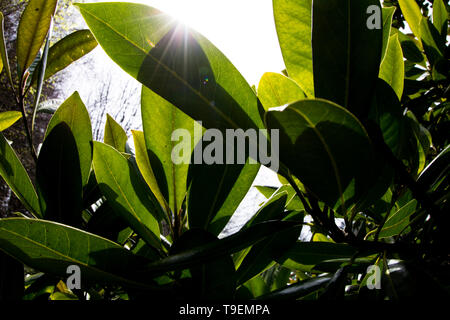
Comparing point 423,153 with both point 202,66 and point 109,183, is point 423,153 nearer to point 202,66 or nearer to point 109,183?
point 202,66

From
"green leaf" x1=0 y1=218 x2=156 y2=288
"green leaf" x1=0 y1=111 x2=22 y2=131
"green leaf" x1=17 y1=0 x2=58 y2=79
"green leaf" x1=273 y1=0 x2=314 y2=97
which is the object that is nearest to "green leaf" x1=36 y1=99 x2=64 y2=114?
"green leaf" x1=0 y1=111 x2=22 y2=131

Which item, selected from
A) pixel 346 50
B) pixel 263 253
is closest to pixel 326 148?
pixel 346 50

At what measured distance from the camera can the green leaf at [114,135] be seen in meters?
0.65

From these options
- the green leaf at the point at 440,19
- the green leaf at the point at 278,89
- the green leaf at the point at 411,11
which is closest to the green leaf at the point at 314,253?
the green leaf at the point at 278,89

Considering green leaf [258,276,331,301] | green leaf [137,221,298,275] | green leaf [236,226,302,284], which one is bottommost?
green leaf [258,276,331,301]

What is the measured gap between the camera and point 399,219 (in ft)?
1.54

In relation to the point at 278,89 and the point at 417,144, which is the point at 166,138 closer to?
the point at 278,89

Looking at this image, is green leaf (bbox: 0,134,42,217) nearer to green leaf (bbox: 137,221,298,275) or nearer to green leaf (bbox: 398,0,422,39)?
green leaf (bbox: 137,221,298,275)

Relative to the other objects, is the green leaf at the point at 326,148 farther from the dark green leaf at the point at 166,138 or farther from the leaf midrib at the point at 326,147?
the dark green leaf at the point at 166,138

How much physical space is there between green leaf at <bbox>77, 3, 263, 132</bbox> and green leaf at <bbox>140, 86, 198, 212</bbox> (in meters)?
0.07

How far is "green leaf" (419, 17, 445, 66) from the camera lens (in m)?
0.97

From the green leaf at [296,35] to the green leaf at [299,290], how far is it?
0.86 feet
